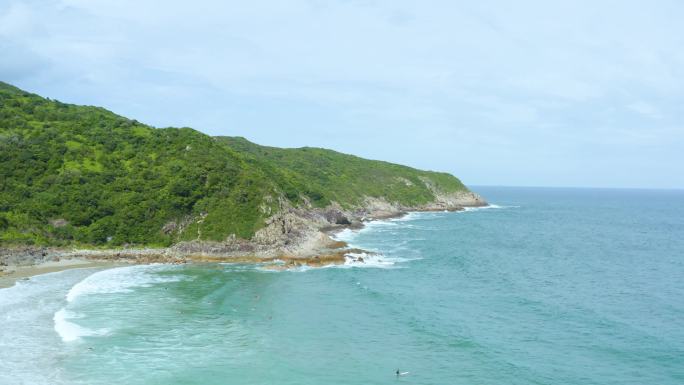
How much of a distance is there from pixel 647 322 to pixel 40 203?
70.4 metres

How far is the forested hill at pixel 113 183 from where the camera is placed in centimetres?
6838

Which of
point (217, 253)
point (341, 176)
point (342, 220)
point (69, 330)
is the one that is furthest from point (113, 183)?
point (341, 176)

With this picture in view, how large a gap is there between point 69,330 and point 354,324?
69.0ft

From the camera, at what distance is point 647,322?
42406 millimetres

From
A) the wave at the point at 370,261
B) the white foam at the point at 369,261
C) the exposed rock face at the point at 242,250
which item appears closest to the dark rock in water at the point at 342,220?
the exposed rock face at the point at 242,250

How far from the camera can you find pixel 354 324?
41.4 meters

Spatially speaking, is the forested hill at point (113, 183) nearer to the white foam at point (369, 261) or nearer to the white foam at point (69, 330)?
the white foam at point (369, 261)

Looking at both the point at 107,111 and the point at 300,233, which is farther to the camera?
the point at 107,111

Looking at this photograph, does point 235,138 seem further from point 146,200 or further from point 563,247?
point 563,247

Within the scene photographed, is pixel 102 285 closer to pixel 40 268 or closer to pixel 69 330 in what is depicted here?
pixel 40 268

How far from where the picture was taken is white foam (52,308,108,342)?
36344 mm

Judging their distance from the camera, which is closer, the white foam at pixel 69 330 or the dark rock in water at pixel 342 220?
the white foam at pixel 69 330

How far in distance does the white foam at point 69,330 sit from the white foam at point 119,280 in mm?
6035

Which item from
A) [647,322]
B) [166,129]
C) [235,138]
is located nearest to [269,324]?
[647,322]
